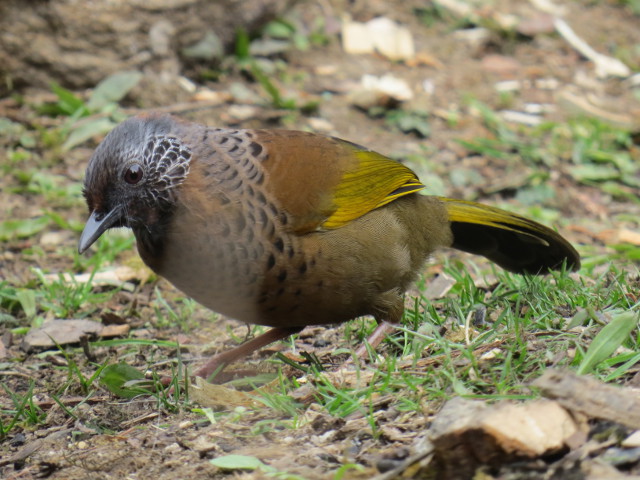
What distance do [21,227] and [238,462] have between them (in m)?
3.63

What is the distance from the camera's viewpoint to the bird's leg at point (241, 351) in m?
4.25

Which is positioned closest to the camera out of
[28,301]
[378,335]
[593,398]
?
[593,398]

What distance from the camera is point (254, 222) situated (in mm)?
3828

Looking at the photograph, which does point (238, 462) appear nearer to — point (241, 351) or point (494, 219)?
point (241, 351)

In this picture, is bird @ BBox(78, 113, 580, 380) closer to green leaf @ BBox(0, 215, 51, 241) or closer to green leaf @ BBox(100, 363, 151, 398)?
green leaf @ BBox(100, 363, 151, 398)

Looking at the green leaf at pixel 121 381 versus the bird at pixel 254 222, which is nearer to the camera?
the bird at pixel 254 222

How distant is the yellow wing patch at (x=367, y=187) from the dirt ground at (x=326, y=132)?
705mm

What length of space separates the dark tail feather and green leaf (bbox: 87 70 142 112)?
3.39 metres

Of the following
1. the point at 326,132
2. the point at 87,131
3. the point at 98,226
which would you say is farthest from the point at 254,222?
the point at 326,132

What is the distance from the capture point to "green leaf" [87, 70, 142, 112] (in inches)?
280

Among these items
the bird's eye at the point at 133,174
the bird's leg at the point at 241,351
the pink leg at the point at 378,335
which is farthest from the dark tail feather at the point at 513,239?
the bird's eye at the point at 133,174

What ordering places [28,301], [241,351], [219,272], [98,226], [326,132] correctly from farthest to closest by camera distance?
[326,132]
[28,301]
[241,351]
[98,226]
[219,272]

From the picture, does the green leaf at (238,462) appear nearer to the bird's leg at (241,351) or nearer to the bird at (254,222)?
the bird at (254,222)

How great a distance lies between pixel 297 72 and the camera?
8422mm
